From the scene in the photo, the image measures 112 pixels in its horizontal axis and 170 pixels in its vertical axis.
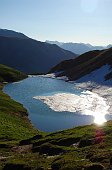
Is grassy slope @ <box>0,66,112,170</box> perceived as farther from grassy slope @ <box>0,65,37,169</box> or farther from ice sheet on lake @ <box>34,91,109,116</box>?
ice sheet on lake @ <box>34,91,109,116</box>

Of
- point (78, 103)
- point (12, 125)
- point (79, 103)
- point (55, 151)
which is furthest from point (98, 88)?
point (55, 151)

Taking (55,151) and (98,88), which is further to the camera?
(98,88)

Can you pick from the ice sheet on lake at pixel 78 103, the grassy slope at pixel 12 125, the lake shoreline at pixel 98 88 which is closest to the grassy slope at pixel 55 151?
the grassy slope at pixel 12 125

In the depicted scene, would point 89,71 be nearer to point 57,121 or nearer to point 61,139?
point 57,121

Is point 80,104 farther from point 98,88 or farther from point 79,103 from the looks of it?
point 98,88

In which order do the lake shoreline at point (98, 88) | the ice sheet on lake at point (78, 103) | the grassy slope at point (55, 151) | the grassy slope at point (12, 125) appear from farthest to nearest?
the lake shoreline at point (98, 88)
the ice sheet on lake at point (78, 103)
the grassy slope at point (12, 125)
the grassy slope at point (55, 151)

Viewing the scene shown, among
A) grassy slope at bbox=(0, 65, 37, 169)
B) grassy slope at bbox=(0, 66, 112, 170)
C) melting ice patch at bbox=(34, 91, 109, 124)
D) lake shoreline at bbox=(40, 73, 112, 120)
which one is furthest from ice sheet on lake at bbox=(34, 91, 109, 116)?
grassy slope at bbox=(0, 66, 112, 170)

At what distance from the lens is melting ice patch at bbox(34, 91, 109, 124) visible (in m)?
97.8

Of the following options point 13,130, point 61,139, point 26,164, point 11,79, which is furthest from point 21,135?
point 11,79

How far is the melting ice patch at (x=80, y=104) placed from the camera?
97.8m

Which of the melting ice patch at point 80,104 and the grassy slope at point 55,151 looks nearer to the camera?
the grassy slope at point 55,151

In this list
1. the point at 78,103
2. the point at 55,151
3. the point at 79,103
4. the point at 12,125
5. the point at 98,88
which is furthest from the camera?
the point at 98,88

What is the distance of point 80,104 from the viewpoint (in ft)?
362

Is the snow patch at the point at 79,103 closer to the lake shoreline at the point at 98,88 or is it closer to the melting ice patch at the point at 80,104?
the melting ice patch at the point at 80,104
